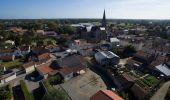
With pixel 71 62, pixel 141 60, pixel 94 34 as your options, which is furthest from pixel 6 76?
pixel 94 34

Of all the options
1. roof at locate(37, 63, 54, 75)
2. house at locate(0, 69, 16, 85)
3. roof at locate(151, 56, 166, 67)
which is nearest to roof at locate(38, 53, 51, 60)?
roof at locate(37, 63, 54, 75)

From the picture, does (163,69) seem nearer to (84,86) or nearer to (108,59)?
(108,59)

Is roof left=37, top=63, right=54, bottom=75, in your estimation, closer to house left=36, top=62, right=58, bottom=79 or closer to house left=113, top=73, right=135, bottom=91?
house left=36, top=62, right=58, bottom=79

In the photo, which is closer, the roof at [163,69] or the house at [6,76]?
the house at [6,76]

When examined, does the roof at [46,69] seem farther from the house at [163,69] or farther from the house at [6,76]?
the house at [163,69]

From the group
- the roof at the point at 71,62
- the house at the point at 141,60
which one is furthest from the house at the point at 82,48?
the house at the point at 141,60
